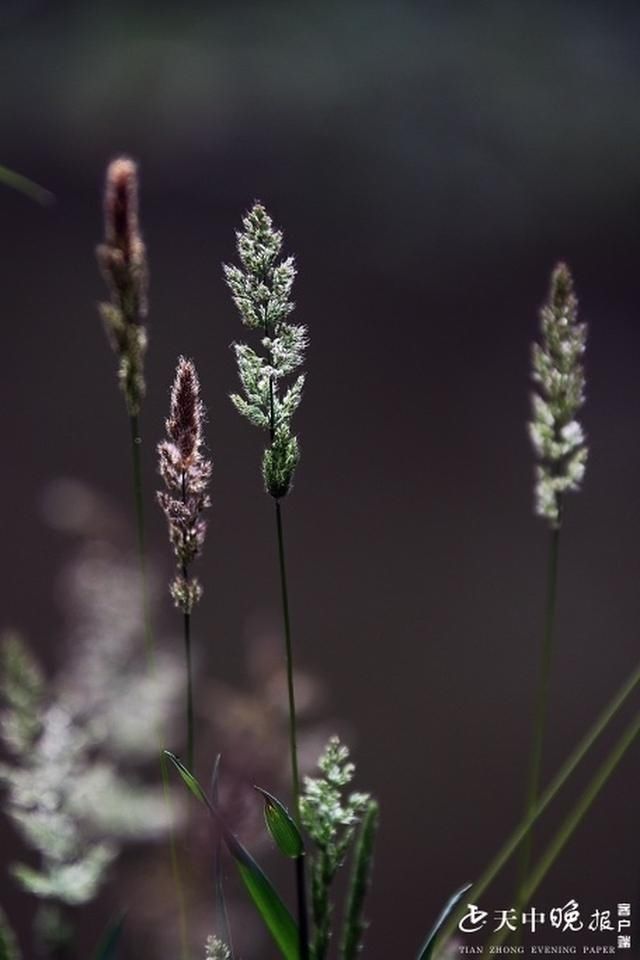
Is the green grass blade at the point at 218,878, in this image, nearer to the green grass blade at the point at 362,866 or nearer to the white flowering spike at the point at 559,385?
the green grass blade at the point at 362,866

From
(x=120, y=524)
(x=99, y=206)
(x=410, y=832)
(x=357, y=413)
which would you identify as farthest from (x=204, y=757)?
(x=99, y=206)

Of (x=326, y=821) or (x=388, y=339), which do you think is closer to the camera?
(x=326, y=821)

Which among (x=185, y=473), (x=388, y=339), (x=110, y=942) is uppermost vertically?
(x=388, y=339)

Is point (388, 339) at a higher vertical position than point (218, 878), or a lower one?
higher

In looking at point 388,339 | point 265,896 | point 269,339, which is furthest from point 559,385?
point 388,339

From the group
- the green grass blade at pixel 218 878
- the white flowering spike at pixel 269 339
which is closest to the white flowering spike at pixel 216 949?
the green grass blade at pixel 218 878

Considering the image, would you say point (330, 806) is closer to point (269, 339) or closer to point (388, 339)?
point (269, 339)

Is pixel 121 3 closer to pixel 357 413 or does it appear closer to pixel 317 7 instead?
pixel 317 7
